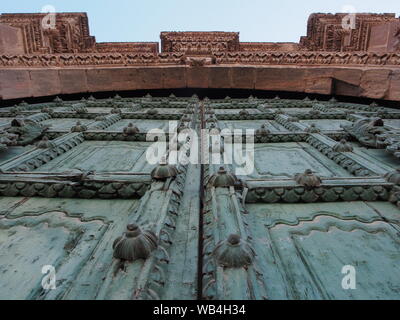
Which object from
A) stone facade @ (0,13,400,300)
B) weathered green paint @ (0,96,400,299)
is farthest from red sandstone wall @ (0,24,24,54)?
weathered green paint @ (0,96,400,299)

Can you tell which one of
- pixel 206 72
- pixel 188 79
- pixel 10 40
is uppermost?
pixel 10 40

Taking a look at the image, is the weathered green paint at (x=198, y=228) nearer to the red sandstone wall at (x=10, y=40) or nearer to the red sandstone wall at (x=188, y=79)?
the red sandstone wall at (x=188, y=79)

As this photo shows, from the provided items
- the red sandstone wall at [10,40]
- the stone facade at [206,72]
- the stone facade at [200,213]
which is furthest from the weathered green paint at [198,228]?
the red sandstone wall at [10,40]

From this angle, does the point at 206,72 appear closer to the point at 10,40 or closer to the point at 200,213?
the point at 200,213

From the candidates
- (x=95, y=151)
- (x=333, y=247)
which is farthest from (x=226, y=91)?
(x=333, y=247)

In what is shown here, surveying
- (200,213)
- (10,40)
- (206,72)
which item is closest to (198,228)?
(200,213)

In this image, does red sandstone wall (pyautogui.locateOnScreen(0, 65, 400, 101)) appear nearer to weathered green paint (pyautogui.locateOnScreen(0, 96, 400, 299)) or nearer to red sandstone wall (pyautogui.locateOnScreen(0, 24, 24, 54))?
weathered green paint (pyautogui.locateOnScreen(0, 96, 400, 299))

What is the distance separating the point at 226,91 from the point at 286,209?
673 cm

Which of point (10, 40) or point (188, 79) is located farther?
point (10, 40)

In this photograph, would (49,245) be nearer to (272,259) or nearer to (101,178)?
(101,178)

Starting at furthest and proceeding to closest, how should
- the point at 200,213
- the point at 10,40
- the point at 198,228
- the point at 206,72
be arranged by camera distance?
1. the point at 10,40
2. the point at 206,72
3. the point at 200,213
4. the point at 198,228

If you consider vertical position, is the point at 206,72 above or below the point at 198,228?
above

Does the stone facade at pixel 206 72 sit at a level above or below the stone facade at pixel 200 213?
above
